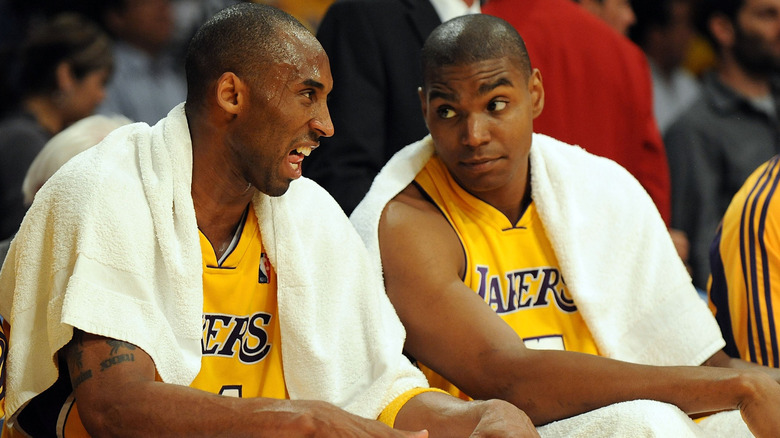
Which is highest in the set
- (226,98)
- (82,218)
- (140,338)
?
(226,98)

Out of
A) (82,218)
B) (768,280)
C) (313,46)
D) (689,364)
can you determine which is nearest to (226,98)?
(313,46)

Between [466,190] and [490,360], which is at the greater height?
[466,190]

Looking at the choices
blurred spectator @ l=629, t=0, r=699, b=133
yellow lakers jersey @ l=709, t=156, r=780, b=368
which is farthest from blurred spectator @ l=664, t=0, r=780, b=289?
yellow lakers jersey @ l=709, t=156, r=780, b=368

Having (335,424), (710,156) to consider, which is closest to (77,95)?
(710,156)

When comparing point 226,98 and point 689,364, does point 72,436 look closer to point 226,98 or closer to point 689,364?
point 226,98

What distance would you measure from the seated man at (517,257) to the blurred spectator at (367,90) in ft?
0.76

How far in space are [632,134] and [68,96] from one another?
8.03 ft

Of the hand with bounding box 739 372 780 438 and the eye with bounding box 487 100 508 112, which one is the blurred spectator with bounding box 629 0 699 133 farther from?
the hand with bounding box 739 372 780 438

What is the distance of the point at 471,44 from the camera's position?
120 inches

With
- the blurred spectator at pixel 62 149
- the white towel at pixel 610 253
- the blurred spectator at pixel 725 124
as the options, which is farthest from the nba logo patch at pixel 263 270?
the blurred spectator at pixel 725 124

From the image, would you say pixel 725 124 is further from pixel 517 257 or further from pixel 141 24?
pixel 141 24

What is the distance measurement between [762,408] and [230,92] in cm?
151

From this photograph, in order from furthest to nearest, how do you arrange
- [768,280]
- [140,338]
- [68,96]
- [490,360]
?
1. [68,96]
2. [768,280]
3. [490,360]
4. [140,338]

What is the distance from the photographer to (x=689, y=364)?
9.98 ft
